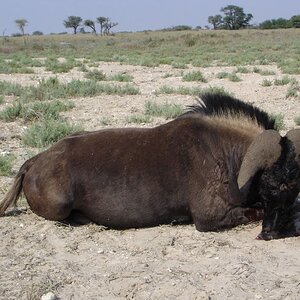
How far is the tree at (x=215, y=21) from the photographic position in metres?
109

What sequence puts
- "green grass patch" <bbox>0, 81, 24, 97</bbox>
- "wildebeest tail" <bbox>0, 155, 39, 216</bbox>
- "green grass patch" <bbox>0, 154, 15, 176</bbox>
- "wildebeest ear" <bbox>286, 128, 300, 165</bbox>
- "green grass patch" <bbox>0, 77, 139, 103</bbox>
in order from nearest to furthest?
"wildebeest ear" <bbox>286, 128, 300, 165</bbox> < "wildebeest tail" <bbox>0, 155, 39, 216</bbox> < "green grass patch" <bbox>0, 154, 15, 176</bbox> < "green grass patch" <bbox>0, 77, 139, 103</bbox> < "green grass patch" <bbox>0, 81, 24, 97</bbox>

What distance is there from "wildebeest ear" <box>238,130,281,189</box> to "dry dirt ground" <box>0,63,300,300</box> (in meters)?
0.63

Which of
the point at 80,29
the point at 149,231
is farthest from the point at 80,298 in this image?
the point at 80,29

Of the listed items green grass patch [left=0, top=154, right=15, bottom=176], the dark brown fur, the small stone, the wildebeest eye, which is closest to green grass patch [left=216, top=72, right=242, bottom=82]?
green grass patch [left=0, top=154, right=15, bottom=176]

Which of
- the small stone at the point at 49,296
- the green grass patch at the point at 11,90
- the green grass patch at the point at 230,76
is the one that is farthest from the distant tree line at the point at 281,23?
the small stone at the point at 49,296

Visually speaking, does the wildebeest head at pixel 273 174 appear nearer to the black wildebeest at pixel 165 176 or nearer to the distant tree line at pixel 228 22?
the black wildebeest at pixel 165 176

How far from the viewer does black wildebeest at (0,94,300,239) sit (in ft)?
16.7

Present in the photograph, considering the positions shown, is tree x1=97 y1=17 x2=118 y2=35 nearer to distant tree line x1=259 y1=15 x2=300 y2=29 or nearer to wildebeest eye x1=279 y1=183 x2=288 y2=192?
distant tree line x1=259 y1=15 x2=300 y2=29

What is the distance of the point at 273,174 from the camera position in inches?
184

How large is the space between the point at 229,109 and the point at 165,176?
96 centimetres

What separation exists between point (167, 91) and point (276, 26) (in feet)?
267

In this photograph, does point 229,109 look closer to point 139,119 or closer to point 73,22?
point 139,119

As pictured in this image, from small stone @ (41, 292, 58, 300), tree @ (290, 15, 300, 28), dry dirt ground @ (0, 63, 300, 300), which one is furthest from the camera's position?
tree @ (290, 15, 300, 28)

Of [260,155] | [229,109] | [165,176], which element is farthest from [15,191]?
[260,155]
